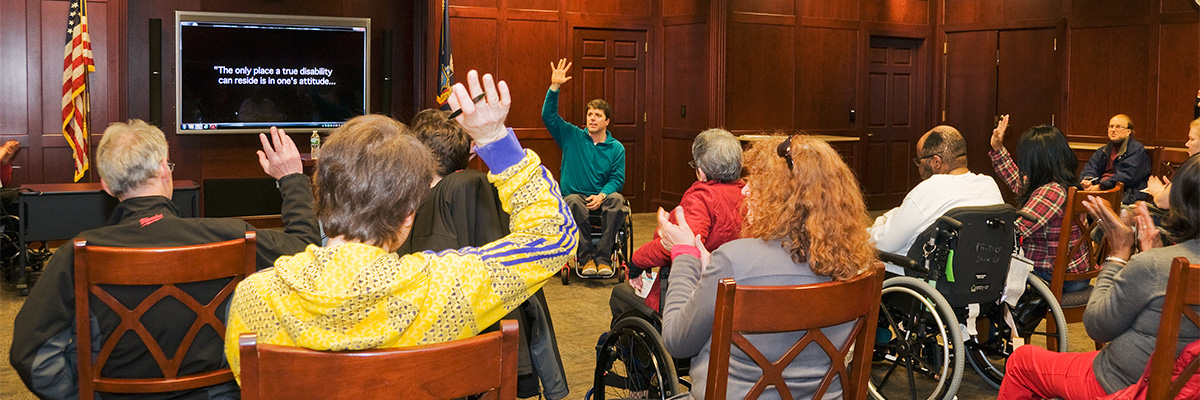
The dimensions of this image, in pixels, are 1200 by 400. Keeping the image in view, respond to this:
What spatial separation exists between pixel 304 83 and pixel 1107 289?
6.88 m

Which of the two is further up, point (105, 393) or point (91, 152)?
point (91, 152)

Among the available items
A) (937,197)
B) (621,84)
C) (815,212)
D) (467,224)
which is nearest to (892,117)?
(621,84)

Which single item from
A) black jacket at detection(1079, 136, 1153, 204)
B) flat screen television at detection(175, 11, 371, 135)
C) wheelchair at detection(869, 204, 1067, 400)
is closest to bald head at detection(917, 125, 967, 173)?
wheelchair at detection(869, 204, 1067, 400)

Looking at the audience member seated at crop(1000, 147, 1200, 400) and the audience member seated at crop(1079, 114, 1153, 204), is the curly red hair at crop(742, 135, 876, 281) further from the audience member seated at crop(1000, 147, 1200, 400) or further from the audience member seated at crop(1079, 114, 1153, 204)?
the audience member seated at crop(1079, 114, 1153, 204)

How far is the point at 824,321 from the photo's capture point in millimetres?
2016

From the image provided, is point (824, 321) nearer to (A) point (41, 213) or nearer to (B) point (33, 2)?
(A) point (41, 213)

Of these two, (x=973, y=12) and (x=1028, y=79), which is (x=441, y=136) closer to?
(x=1028, y=79)

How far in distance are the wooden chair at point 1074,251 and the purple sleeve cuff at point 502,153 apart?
9.80ft

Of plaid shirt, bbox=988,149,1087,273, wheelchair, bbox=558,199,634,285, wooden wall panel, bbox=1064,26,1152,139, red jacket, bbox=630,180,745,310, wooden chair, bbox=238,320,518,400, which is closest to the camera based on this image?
wooden chair, bbox=238,320,518,400

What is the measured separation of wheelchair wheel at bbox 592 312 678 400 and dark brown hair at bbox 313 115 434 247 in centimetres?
130

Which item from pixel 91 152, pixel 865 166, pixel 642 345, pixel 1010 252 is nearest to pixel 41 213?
pixel 91 152

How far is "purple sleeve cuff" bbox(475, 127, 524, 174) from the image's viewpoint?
5.26ft

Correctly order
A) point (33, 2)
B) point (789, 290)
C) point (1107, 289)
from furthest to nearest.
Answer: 1. point (33, 2)
2. point (1107, 289)
3. point (789, 290)

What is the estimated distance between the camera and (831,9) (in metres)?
9.95
